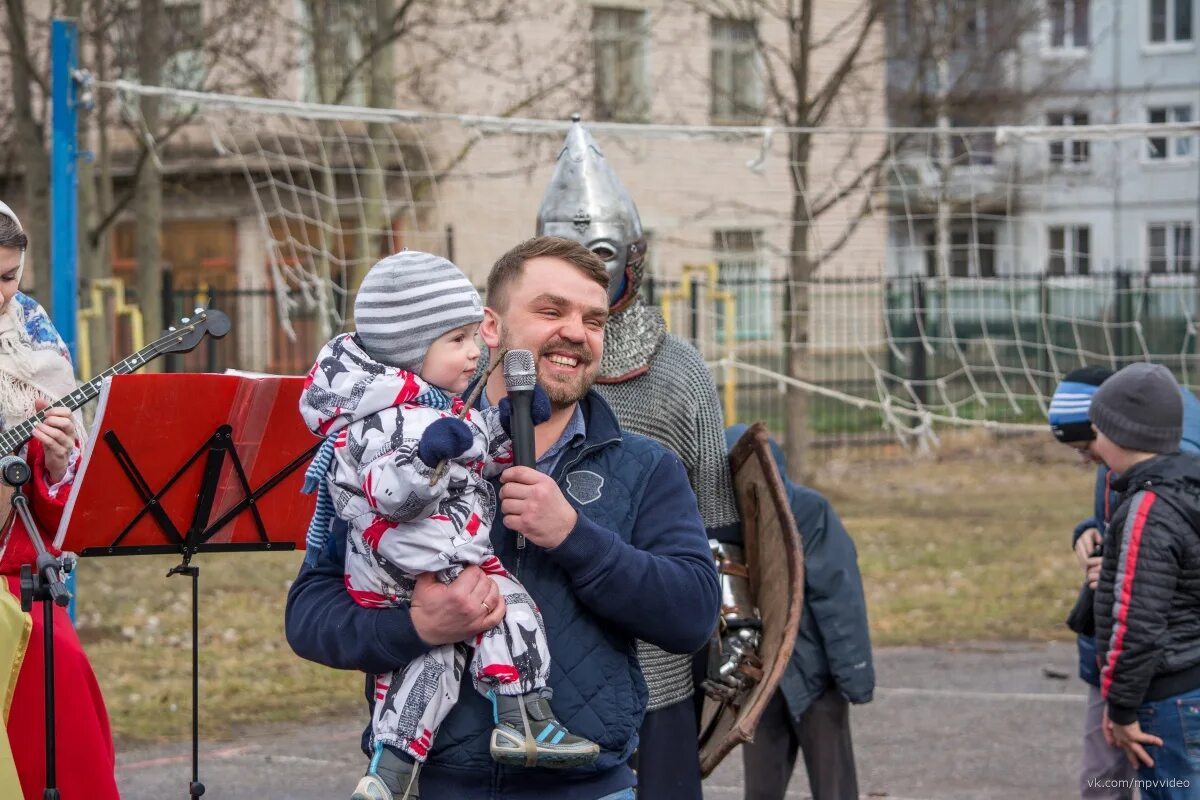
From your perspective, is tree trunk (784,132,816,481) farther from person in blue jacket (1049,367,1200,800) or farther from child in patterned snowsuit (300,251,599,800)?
child in patterned snowsuit (300,251,599,800)

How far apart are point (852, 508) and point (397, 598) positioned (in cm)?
1201

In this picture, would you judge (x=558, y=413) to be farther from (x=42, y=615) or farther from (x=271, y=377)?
(x=42, y=615)

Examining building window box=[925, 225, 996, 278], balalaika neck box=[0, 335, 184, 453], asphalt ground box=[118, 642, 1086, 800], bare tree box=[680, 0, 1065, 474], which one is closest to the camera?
balalaika neck box=[0, 335, 184, 453]

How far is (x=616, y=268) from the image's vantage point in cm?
443

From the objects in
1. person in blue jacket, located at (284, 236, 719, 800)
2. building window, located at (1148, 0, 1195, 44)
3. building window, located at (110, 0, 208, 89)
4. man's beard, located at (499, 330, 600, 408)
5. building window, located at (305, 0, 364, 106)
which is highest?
building window, located at (1148, 0, 1195, 44)

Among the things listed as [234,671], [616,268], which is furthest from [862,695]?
[234,671]

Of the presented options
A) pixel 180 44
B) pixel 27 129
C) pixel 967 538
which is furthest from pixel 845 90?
pixel 27 129

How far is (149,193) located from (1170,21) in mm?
35991

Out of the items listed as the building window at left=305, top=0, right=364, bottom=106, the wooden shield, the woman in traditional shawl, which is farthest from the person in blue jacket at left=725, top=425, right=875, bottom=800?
the building window at left=305, top=0, right=364, bottom=106

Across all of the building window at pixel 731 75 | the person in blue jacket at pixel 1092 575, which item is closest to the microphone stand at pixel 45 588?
the person in blue jacket at pixel 1092 575

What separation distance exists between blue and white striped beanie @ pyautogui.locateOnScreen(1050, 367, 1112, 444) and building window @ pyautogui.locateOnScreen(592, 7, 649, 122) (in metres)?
12.6

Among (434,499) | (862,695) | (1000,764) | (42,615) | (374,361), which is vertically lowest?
(1000,764)

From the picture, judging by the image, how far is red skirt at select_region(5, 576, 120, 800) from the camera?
3873mm

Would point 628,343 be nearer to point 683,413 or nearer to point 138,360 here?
point 683,413
